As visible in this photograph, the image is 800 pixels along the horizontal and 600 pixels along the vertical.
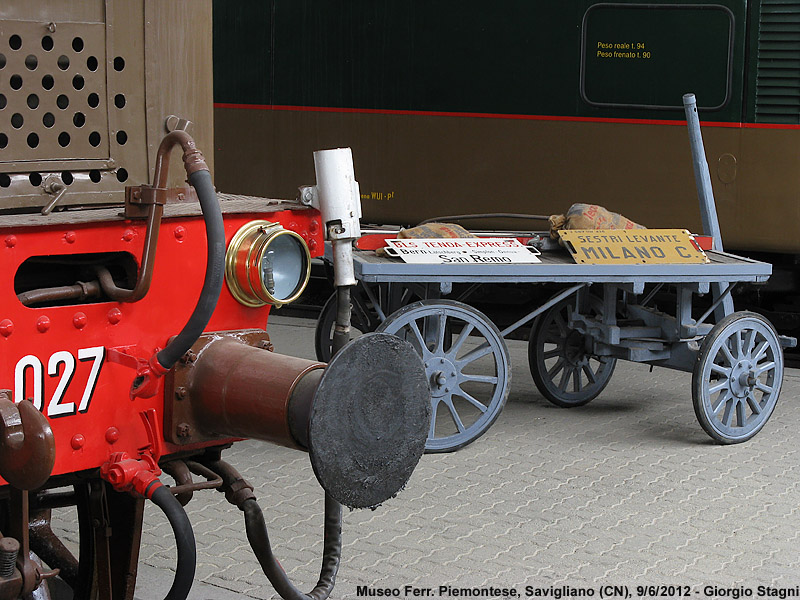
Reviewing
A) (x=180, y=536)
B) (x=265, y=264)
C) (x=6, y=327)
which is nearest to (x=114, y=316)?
(x=6, y=327)

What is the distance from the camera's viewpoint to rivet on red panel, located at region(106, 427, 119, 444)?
232 centimetres

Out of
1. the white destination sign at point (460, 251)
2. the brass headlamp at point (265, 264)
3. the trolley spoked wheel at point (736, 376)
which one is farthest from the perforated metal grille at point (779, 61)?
the brass headlamp at point (265, 264)

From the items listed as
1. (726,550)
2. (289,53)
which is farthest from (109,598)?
(289,53)

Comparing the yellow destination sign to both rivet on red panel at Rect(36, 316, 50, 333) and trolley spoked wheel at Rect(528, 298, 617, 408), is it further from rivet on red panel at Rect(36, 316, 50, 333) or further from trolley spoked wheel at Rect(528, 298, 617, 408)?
rivet on red panel at Rect(36, 316, 50, 333)

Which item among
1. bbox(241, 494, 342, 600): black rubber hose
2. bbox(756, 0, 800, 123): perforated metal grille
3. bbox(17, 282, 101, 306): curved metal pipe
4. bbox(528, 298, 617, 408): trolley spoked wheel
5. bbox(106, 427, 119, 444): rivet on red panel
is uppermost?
bbox(756, 0, 800, 123): perforated metal grille

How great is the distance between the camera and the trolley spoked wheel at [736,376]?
5270 millimetres

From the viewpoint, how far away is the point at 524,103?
754cm

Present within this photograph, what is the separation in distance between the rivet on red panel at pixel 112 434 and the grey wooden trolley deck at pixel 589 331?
2.62 m

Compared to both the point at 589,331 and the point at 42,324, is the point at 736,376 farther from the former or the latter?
the point at 42,324

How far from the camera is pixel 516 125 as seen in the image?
7.58m

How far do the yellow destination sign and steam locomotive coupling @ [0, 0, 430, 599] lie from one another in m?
3.01

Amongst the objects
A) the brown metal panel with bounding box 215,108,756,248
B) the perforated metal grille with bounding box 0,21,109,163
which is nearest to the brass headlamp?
the perforated metal grille with bounding box 0,21,109,163

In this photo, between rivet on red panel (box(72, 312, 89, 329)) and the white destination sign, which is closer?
rivet on red panel (box(72, 312, 89, 329))

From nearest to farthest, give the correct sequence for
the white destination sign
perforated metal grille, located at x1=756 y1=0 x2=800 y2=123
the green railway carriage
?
the white destination sign → perforated metal grille, located at x1=756 y1=0 x2=800 y2=123 → the green railway carriage
